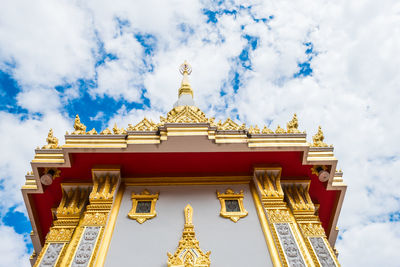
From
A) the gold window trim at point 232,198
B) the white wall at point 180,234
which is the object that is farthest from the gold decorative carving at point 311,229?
the gold window trim at point 232,198

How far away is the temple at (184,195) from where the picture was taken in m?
6.18

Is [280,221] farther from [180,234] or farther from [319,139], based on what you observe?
[319,139]

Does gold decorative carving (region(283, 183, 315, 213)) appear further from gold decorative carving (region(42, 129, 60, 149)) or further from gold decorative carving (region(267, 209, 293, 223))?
gold decorative carving (region(42, 129, 60, 149))

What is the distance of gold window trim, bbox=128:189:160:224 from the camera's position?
6938 millimetres

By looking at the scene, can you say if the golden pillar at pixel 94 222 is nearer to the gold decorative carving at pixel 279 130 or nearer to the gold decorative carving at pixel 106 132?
the gold decorative carving at pixel 106 132

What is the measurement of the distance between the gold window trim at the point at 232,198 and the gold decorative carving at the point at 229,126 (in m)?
1.47

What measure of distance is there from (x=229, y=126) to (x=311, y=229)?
2.86 metres

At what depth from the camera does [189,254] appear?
19.6ft

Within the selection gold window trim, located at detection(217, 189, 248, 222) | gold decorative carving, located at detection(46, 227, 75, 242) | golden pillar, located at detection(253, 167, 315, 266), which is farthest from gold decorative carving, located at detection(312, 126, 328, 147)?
gold decorative carving, located at detection(46, 227, 75, 242)

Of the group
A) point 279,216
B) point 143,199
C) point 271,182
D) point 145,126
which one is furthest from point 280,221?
point 145,126

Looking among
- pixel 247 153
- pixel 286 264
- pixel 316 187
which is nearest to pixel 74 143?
pixel 247 153

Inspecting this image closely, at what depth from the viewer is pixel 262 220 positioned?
6883 millimetres

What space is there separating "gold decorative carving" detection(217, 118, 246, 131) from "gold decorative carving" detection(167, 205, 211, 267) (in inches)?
93.8

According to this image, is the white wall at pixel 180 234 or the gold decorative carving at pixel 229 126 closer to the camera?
the white wall at pixel 180 234
